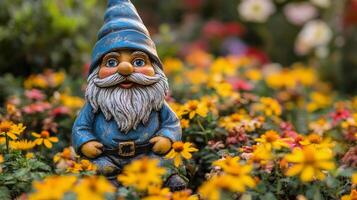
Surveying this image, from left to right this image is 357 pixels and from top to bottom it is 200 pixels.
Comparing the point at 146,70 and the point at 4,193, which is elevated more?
the point at 146,70

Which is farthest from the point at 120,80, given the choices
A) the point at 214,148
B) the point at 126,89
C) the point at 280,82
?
the point at 280,82

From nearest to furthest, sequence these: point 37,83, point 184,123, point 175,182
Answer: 1. point 175,182
2. point 184,123
3. point 37,83

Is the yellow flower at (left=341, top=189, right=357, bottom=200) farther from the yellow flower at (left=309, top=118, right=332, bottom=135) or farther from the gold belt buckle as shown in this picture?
the yellow flower at (left=309, top=118, right=332, bottom=135)

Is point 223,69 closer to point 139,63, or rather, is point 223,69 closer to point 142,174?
point 139,63

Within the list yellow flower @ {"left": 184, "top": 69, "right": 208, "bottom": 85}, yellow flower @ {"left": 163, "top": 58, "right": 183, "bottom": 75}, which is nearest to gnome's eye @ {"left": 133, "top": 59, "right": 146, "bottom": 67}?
yellow flower @ {"left": 184, "top": 69, "right": 208, "bottom": 85}

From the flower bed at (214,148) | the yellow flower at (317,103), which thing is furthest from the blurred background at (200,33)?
the yellow flower at (317,103)

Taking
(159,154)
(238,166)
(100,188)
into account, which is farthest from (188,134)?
(100,188)

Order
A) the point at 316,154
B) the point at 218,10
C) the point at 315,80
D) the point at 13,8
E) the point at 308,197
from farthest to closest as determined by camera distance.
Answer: the point at 218,10 < the point at 315,80 < the point at 13,8 < the point at 308,197 < the point at 316,154

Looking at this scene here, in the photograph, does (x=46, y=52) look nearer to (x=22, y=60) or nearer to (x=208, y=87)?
(x=22, y=60)
